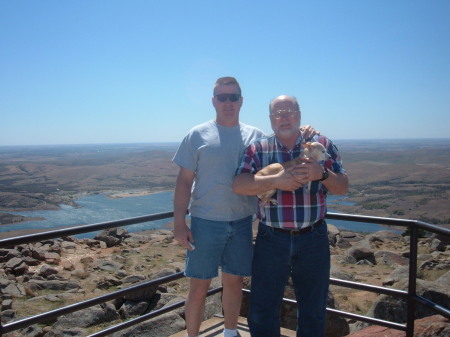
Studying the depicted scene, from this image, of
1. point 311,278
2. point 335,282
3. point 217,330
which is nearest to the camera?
point 311,278

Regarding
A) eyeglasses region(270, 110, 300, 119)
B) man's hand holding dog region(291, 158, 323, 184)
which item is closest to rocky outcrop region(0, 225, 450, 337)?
man's hand holding dog region(291, 158, 323, 184)

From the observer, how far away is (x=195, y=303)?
10.6ft

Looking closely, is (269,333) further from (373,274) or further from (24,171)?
(24,171)

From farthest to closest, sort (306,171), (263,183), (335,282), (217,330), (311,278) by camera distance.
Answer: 1. (217,330)
2. (335,282)
3. (311,278)
4. (263,183)
5. (306,171)

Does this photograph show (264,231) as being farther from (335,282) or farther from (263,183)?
(335,282)

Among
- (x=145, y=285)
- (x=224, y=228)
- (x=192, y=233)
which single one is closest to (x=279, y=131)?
(x=224, y=228)

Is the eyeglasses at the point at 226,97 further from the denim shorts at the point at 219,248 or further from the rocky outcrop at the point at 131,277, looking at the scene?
the rocky outcrop at the point at 131,277

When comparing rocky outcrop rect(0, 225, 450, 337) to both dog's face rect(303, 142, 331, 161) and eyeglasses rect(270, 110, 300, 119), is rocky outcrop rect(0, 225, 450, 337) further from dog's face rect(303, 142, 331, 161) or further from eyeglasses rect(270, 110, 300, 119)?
eyeglasses rect(270, 110, 300, 119)

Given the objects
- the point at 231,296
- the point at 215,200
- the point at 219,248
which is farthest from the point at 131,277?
the point at 215,200

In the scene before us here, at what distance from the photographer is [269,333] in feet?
9.80

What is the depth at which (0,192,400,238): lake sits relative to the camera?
53.5 metres

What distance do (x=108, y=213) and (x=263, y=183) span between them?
205 feet

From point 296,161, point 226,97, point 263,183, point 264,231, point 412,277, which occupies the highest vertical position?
point 226,97

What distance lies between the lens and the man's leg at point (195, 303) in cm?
319
